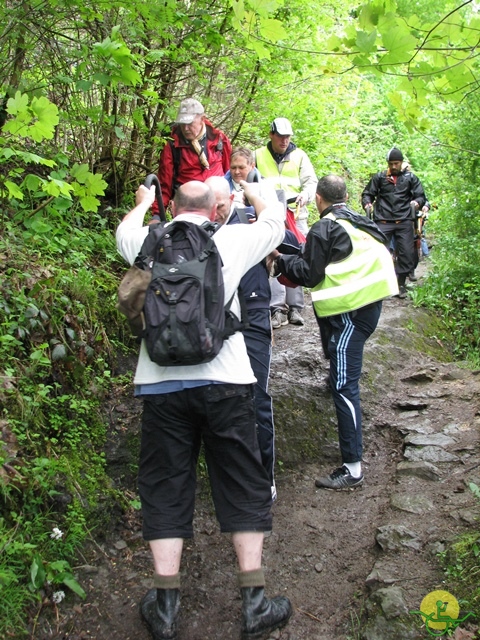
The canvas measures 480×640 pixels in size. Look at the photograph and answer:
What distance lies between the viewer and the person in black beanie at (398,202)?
31.0ft

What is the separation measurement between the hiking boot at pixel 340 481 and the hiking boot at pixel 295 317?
248 cm

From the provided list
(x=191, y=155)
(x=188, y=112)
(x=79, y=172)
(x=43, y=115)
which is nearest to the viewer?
(x=43, y=115)

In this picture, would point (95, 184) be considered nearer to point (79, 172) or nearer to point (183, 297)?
point (79, 172)

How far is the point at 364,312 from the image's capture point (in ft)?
14.8

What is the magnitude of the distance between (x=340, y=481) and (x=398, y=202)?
6.00 meters

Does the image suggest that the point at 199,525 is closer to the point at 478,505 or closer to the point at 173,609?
the point at 173,609

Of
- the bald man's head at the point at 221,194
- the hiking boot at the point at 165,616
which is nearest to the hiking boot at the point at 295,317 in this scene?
the bald man's head at the point at 221,194

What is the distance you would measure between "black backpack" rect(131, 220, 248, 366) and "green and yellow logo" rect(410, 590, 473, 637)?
1.63 m

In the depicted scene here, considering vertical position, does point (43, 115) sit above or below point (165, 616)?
above

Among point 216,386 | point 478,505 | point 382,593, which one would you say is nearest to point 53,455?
point 216,386

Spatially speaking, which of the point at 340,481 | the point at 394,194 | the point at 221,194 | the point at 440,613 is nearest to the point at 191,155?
the point at 221,194

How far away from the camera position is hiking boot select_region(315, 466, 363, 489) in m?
4.58

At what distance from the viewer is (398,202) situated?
945 centimetres

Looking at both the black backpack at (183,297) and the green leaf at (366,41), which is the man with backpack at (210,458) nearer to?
the black backpack at (183,297)
